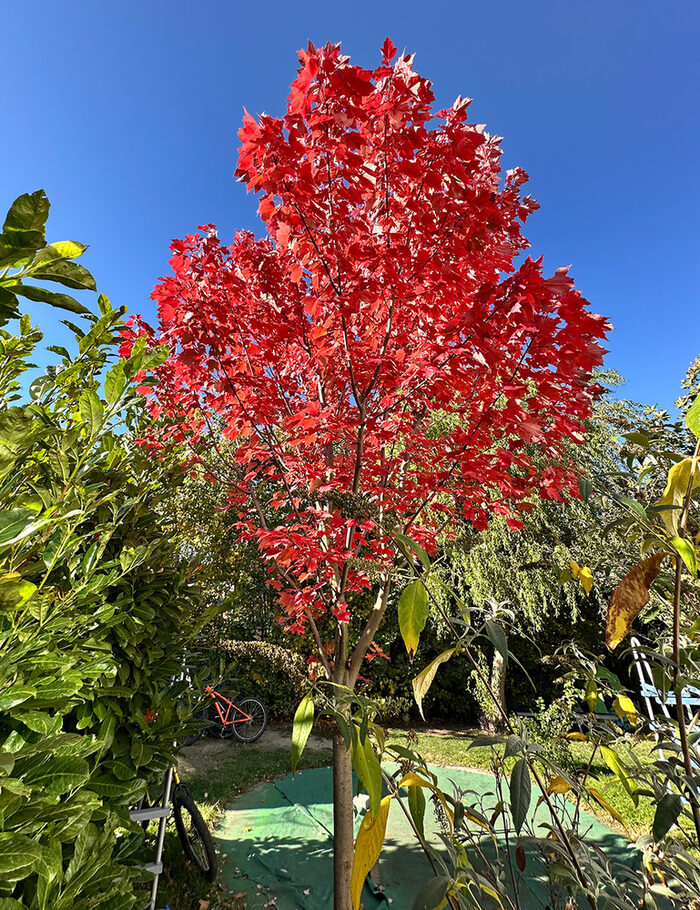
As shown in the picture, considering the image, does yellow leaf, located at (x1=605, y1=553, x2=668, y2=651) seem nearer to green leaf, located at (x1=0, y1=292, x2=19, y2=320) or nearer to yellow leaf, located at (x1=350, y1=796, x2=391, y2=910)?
yellow leaf, located at (x1=350, y1=796, x2=391, y2=910)

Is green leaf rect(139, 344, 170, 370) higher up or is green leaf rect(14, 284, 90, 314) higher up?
green leaf rect(139, 344, 170, 370)

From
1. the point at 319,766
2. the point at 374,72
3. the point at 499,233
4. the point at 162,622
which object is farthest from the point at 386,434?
the point at 319,766

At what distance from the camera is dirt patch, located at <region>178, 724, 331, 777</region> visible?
547cm

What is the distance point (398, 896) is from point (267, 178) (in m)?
4.32

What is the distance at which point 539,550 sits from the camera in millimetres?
6664

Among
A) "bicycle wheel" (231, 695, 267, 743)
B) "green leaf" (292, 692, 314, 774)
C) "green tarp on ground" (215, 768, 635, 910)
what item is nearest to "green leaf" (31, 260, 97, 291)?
"green leaf" (292, 692, 314, 774)

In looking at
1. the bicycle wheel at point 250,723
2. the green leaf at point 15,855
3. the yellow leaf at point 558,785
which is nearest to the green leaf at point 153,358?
the green leaf at point 15,855

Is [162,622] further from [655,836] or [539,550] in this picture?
[539,550]

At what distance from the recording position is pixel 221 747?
6289 mm

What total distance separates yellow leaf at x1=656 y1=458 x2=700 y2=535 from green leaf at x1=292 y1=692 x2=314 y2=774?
23.7 inches

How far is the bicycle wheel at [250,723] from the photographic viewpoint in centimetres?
655

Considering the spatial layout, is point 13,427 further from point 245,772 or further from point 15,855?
point 245,772

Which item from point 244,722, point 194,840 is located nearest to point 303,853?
point 194,840

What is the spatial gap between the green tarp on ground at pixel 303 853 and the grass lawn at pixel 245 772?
0.62 feet
